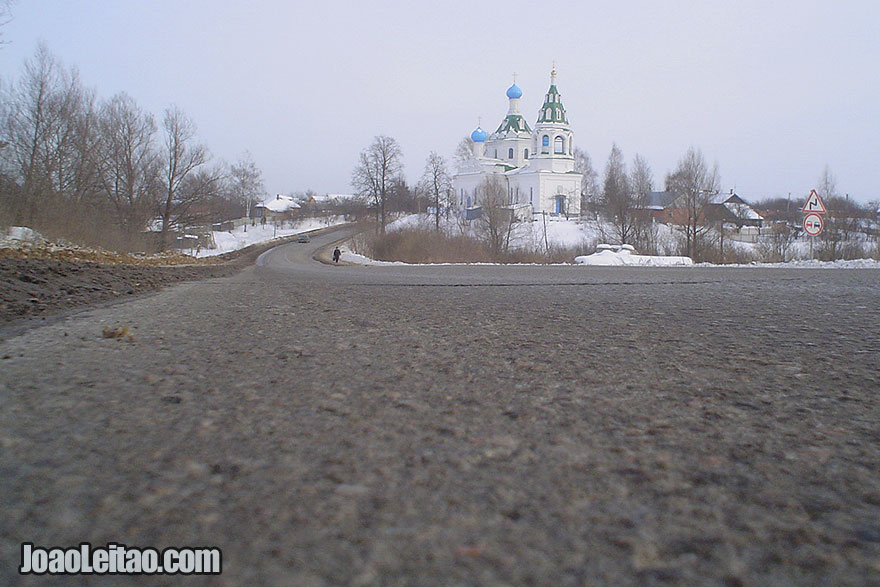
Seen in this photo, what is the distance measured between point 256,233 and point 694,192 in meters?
60.3

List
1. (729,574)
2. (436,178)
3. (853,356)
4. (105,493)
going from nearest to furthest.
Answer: (729,574) → (105,493) → (853,356) → (436,178)

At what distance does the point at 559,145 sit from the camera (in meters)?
78.5

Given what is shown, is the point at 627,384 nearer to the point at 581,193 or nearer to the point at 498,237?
the point at 498,237

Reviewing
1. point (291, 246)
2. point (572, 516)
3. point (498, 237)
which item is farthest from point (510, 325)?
point (291, 246)

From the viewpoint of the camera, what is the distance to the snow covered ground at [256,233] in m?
60.7

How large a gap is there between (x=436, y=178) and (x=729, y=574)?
2792 inches

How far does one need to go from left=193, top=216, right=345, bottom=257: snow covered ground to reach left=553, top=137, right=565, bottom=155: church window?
38914mm

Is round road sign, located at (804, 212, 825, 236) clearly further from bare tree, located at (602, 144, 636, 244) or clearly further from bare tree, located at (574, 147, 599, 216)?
bare tree, located at (574, 147, 599, 216)

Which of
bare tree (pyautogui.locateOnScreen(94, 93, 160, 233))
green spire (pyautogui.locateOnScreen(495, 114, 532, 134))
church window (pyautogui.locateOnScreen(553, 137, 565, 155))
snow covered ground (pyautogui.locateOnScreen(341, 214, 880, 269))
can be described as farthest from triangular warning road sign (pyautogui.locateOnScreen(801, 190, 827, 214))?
green spire (pyautogui.locateOnScreen(495, 114, 532, 134))

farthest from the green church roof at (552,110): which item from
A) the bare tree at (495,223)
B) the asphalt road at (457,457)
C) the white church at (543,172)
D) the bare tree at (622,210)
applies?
the asphalt road at (457,457)

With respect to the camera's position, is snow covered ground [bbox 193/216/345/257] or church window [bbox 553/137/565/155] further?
church window [bbox 553/137/565/155]

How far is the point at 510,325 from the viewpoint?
378cm

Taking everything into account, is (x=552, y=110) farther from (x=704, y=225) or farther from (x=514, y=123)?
(x=704, y=225)

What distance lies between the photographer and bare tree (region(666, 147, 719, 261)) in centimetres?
3600
